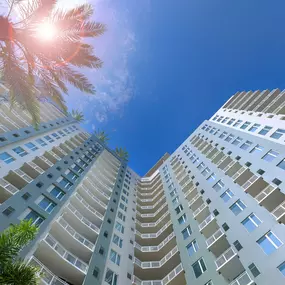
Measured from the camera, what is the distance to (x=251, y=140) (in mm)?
31500

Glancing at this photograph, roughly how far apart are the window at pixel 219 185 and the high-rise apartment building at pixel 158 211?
18cm

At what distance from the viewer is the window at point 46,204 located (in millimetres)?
22886

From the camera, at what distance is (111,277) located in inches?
810

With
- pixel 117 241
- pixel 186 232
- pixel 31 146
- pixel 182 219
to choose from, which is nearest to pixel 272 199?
pixel 186 232

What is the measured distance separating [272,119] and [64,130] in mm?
41209

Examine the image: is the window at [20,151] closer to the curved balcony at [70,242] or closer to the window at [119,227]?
the curved balcony at [70,242]

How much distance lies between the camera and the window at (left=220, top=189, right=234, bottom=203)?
82.6 feet

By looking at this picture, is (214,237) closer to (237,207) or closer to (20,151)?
(237,207)

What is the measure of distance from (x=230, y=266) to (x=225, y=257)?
101 cm

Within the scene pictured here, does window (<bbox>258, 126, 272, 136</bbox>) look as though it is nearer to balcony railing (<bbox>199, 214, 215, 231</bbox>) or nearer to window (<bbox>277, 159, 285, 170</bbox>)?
window (<bbox>277, 159, 285, 170</bbox>)

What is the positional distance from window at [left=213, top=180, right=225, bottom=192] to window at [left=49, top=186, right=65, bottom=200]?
20293 mm

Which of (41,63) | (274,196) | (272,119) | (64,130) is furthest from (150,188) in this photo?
(41,63)

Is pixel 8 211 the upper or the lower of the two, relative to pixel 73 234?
lower

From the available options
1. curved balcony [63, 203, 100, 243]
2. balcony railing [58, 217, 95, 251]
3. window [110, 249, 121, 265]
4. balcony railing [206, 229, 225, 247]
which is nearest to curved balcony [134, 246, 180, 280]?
window [110, 249, 121, 265]
